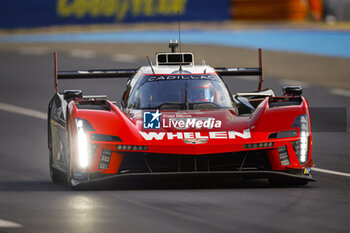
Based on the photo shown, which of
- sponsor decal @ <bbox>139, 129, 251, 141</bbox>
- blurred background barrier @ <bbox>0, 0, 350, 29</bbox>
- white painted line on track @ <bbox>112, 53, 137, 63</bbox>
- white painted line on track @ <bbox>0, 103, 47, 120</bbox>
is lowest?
white painted line on track @ <bbox>0, 103, 47, 120</bbox>

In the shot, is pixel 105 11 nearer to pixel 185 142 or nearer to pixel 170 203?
pixel 185 142

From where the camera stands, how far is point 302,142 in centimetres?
930

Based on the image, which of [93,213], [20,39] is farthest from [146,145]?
[20,39]

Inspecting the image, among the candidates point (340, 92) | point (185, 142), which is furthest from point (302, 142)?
point (340, 92)

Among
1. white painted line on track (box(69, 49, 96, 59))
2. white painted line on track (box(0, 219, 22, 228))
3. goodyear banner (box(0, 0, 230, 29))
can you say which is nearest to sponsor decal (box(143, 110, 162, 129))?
white painted line on track (box(0, 219, 22, 228))

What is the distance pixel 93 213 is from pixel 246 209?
1.32 metres

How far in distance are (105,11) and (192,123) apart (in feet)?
73.8

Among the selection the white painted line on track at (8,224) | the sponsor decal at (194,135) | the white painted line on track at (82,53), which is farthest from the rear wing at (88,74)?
the white painted line on track at (82,53)

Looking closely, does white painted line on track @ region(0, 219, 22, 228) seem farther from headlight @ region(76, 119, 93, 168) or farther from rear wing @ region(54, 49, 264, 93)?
rear wing @ region(54, 49, 264, 93)

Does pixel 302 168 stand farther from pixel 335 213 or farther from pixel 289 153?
pixel 335 213

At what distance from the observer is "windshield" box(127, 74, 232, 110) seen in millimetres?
10294

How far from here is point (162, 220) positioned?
24.6ft

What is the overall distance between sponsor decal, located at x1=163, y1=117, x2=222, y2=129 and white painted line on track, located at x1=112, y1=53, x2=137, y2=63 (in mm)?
16526

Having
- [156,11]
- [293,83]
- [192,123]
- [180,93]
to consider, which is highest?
[156,11]
